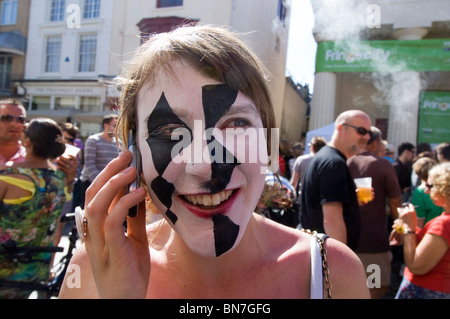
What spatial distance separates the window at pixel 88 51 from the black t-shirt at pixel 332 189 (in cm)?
146

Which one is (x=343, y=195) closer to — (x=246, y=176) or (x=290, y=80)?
(x=290, y=80)

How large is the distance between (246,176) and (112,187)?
0.35 m

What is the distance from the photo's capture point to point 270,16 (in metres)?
1.19

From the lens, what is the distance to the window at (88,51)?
1.33m

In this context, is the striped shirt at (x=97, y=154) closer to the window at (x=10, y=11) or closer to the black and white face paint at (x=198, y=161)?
the window at (x=10, y=11)

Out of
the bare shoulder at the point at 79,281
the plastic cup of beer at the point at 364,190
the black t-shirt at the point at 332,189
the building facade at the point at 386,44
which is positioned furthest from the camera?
the plastic cup of beer at the point at 364,190

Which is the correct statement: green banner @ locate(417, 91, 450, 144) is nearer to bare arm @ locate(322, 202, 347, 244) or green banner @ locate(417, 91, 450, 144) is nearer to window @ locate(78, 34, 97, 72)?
bare arm @ locate(322, 202, 347, 244)

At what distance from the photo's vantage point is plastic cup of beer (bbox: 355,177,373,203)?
7.29ft

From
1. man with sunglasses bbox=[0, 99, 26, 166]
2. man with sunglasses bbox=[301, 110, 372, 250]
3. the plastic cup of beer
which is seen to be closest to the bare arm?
man with sunglasses bbox=[301, 110, 372, 250]

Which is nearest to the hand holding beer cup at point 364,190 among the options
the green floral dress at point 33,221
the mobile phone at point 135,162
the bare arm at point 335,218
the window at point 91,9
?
the bare arm at point 335,218

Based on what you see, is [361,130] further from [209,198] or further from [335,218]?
[209,198]

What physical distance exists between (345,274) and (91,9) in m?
1.24

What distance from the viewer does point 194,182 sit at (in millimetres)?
811
